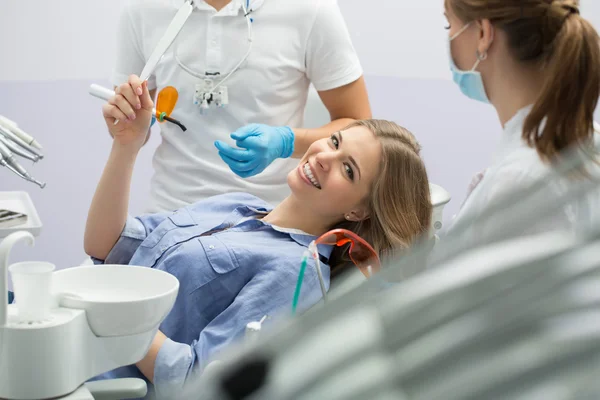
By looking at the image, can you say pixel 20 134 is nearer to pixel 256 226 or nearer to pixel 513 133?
pixel 256 226

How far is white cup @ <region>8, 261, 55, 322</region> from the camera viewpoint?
897 mm

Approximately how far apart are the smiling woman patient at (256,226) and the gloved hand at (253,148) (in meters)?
0.16

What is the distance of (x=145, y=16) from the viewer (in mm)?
2002

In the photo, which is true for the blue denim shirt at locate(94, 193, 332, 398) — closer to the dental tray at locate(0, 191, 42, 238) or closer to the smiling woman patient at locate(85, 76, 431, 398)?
the smiling woman patient at locate(85, 76, 431, 398)

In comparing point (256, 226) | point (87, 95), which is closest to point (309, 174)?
point (256, 226)

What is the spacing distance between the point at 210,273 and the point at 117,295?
15.0 inches

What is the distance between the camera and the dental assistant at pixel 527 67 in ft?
3.35

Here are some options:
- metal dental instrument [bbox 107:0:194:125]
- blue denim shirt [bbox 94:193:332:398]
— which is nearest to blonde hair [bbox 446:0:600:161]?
blue denim shirt [bbox 94:193:332:398]

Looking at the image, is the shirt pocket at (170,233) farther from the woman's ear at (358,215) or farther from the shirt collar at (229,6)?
the shirt collar at (229,6)

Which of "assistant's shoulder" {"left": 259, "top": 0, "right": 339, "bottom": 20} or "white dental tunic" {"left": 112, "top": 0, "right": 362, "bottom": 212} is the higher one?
"assistant's shoulder" {"left": 259, "top": 0, "right": 339, "bottom": 20}

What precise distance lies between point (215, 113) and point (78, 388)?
115cm

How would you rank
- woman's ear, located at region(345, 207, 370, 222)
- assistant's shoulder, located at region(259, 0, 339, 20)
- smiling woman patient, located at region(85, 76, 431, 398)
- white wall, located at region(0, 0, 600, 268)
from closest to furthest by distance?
smiling woman patient, located at region(85, 76, 431, 398) < woman's ear, located at region(345, 207, 370, 222) < assistant's shoulder, located at region(259, 0, 339, 20) < white wall, located at region(0, 0, 600, 268)

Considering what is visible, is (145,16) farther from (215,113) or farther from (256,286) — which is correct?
(256,286)

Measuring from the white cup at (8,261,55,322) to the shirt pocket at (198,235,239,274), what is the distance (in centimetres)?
54
